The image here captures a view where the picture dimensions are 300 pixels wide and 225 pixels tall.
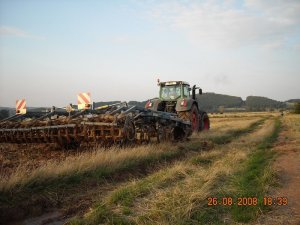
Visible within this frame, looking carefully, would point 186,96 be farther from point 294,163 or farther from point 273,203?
point 273,203

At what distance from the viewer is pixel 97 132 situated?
9375 mm

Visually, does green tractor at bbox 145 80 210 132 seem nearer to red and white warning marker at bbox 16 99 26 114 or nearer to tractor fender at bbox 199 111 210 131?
tractor fender at bbox 199 111 210 131

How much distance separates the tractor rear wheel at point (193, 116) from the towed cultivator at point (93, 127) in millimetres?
1651

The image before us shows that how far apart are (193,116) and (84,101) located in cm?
625

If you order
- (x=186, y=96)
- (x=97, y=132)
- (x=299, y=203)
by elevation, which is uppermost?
(x=186, y=96)

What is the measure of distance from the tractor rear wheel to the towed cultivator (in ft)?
5.42

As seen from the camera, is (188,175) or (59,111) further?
(59,111)

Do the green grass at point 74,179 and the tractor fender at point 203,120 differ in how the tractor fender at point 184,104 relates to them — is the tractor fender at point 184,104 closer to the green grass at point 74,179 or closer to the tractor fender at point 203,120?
the tractor fender at point 203,120

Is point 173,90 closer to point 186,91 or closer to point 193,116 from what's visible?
point 186,91

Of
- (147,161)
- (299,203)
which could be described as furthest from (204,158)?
(299,203)

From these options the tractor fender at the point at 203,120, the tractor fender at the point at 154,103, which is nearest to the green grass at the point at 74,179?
the tractor fender at the point at 154,103

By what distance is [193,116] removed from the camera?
14938mm

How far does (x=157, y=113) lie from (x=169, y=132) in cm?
117

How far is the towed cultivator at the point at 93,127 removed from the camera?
8.98 metres
